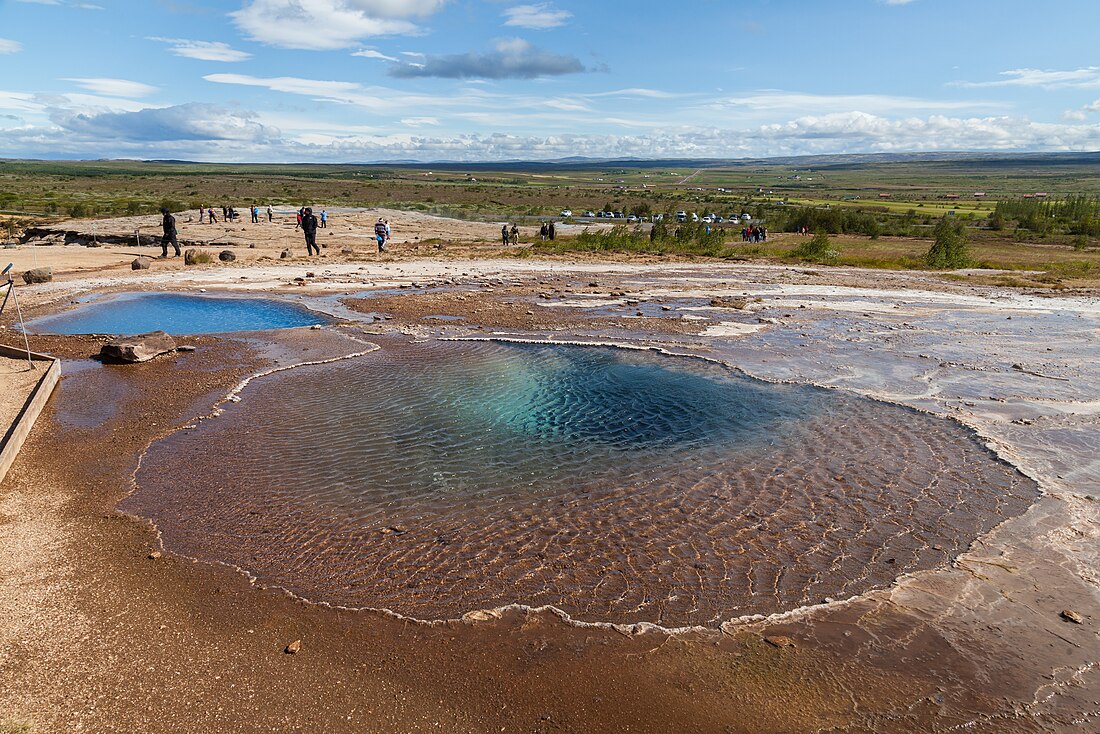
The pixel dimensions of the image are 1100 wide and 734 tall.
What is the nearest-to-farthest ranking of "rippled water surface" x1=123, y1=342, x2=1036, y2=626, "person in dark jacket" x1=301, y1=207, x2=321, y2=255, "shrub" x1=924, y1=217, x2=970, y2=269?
"rippled water surface" x1=123, y1=342, x2=1036, y2=626
"person in dark jacket" x1=301, y1=207, x2=321, y2=255
"shrub" x1=924, y1=217, x2=970, y2=269

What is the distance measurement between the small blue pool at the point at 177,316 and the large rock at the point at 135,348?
3093mm

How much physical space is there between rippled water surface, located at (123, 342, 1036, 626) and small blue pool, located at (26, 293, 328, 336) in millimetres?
6549

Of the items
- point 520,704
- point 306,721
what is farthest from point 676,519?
point 306,721

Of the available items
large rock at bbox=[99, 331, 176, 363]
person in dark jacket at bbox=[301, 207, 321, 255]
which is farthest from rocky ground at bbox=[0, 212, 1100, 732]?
person in dark jacket at bbox=[301, 207, 321, 255]

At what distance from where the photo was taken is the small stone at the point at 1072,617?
6.02 meters

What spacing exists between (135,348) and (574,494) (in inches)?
415

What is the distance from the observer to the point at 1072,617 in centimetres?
604

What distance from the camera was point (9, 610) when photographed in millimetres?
5863

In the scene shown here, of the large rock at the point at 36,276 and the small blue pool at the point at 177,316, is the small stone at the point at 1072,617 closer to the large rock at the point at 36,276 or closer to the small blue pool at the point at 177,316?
the small blue pool at the point at 177,316

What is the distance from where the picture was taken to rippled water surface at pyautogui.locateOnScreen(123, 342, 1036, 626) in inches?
261

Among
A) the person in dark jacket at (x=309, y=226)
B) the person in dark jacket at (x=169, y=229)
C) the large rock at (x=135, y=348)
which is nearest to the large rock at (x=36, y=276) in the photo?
the person in dark jacket at (x=169, y=229)

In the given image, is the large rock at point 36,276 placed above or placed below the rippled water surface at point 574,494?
above

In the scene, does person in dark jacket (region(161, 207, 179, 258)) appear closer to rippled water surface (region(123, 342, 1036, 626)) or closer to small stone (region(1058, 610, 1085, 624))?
rippled water surface (region(123, 342, 1036, 626))

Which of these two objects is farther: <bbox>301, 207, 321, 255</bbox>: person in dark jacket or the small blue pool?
<bbox>301, 207, 321, 255</bbox>: person in dark jacket
